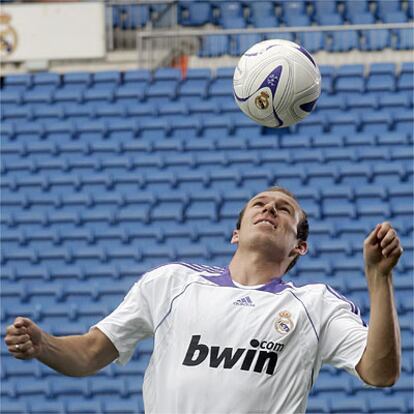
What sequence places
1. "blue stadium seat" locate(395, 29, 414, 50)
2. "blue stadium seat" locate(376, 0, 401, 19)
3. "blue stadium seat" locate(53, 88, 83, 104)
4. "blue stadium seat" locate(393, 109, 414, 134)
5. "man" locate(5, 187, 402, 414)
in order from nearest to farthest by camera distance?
"man" locate(5, 187, 402, 414)
"blue stadium seat" locate(393, 109, 414, 134)
"blue stadium seat" locate(53, 88, 83, 104)
"blue stadium seat" locate(395, 29, 414, 50)
"blue stadium seat" locate(376, 0, 401, 19)

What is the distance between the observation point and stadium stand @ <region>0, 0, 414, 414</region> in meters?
11.6

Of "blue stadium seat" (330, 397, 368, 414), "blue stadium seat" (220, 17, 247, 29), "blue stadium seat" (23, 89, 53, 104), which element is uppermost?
"blue stadium seat" (220, 17, 247, 29)

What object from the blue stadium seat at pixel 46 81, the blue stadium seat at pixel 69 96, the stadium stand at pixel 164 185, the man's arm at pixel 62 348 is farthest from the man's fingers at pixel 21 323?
the blue stadium seat at pixel 46 81

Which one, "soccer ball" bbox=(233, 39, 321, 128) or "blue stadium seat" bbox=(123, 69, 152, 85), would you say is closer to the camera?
"soccer ball" bbox=(233, 39, 321, 128)

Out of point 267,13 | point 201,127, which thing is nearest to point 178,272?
point 201,127

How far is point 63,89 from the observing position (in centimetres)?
1447

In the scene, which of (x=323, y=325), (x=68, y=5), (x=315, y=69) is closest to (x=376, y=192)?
(x=68, y=5)

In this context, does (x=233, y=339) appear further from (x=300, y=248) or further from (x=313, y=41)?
(x=313, y=41)

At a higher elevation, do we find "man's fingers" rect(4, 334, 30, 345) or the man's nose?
the man's nose

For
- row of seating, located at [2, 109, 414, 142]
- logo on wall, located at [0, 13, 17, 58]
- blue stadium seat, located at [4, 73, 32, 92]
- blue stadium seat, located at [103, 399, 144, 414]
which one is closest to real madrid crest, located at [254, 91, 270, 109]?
blue stadium seat, located at [103, 399, 144, 414]

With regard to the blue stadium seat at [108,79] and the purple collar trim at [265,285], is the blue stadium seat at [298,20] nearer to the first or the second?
the blue stadium seat at [108,79]

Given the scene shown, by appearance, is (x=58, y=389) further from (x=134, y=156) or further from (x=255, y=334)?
(x=255, y=334)

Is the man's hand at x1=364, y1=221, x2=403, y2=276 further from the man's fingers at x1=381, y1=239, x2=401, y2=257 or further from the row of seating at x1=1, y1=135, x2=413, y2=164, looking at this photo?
the row of seating at x1=1, y1=135, x2=413, y2=164

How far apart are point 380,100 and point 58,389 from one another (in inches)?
175
